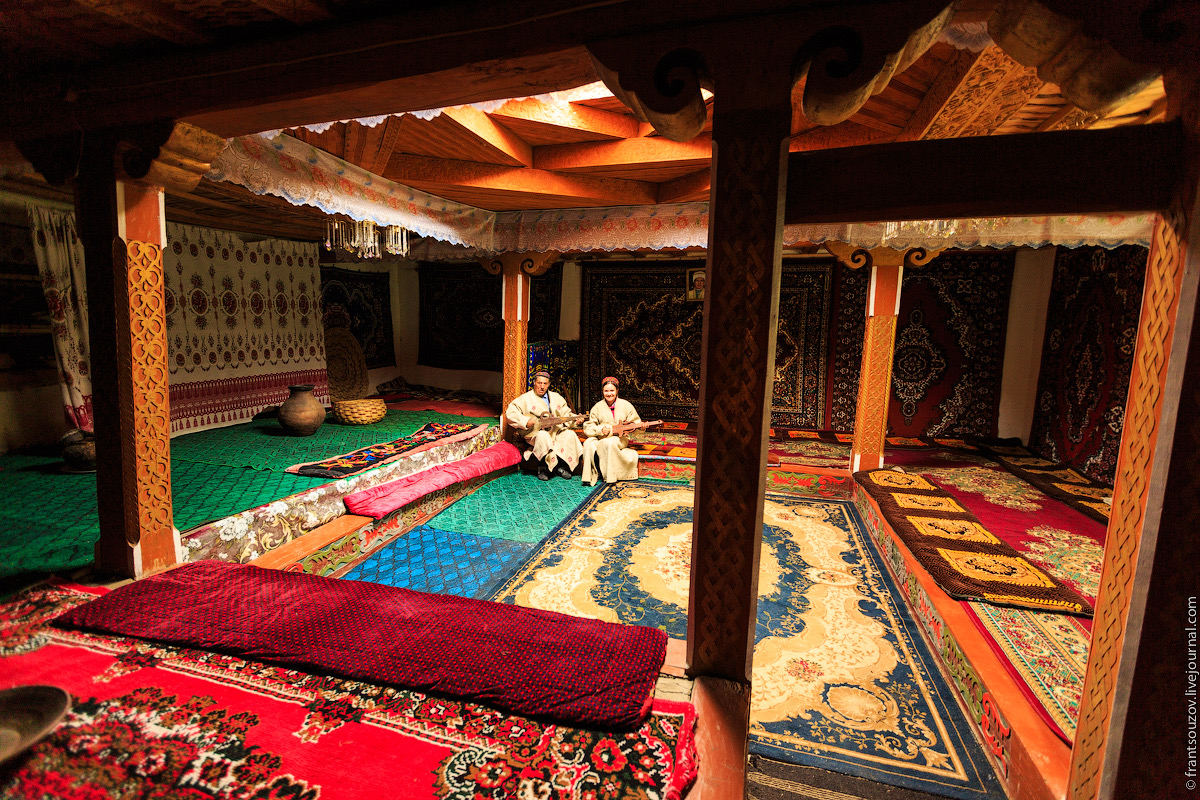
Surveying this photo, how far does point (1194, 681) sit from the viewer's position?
3.93 ft

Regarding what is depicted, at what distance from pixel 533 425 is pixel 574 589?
306cm

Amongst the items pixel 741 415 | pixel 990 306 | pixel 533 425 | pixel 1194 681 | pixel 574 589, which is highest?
pixel 990 306

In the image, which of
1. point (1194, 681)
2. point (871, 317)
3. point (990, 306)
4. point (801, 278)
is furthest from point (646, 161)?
point (990, 306)

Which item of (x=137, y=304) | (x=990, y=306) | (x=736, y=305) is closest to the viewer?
(x=736, y=305)

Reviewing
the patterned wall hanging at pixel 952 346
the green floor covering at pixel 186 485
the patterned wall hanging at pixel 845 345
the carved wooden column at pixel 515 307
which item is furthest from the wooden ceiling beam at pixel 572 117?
the patterned wall hanging at pixel 952 346

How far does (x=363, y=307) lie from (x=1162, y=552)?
9.14 metres

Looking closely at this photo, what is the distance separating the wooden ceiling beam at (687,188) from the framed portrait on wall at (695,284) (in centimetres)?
330

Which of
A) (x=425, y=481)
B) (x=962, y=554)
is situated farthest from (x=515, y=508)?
(x=962, y=554)

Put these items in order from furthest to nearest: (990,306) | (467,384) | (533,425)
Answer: (467,384) → (990,306) → (533,425)

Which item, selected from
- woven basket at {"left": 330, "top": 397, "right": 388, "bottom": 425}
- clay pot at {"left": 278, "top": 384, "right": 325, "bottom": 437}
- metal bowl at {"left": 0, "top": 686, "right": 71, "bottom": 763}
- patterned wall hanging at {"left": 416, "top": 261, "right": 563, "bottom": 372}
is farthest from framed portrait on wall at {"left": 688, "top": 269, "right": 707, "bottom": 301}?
metal bowl at {"left": 0, "top": 686, "right": 71, "bottom": 763}

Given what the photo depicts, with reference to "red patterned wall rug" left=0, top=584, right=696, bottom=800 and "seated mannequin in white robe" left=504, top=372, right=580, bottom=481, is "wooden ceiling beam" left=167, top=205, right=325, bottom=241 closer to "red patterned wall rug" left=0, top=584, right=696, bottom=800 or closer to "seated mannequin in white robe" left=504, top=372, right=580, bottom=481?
"seated mannequin in white robe" left=504, top=372, right=580, bottom=481

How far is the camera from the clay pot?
5.40 m

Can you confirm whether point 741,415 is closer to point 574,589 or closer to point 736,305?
point 736,305

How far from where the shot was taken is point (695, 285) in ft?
27.3
